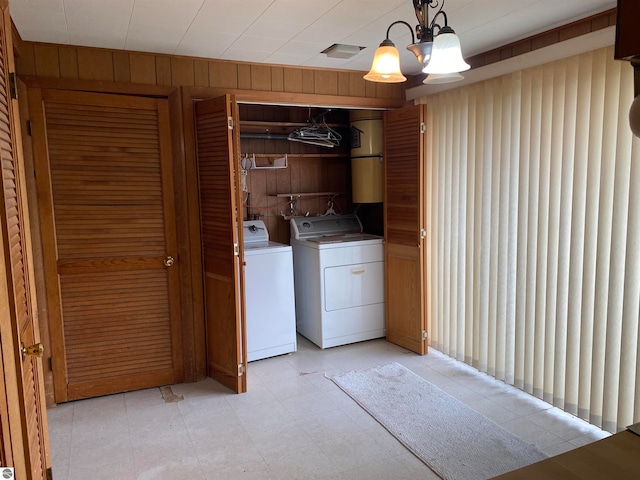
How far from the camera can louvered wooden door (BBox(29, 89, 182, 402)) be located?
298 cm

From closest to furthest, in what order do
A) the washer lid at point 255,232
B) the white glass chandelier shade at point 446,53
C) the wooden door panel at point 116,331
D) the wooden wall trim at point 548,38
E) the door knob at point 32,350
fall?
the door knob at point 32,350
the white glass chandelier shade at point 446,53
the wooden wall trim at point 548,38
the wooden door panel at point 116,331
the washer lid at point 255,232

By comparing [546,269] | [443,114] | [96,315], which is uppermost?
[443,114]

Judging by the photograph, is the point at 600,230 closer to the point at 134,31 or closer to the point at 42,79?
the point at 134,31

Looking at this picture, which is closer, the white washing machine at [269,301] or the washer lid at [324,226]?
the white washing machine at [269,301]

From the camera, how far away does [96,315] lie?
313 centimetres

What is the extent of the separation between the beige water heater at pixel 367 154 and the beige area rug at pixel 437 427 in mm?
1635

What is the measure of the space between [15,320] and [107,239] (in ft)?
5.97

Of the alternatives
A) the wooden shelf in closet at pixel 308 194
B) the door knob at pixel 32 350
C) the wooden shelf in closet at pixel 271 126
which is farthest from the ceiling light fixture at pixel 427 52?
the wooden shelf in closet at pixel 308 194

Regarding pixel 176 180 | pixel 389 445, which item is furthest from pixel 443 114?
pixel 389 445

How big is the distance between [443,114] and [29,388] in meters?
3.12

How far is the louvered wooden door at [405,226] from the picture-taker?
144 inches

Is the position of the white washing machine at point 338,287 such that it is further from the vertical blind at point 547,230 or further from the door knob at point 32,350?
the door knob at point 32,350

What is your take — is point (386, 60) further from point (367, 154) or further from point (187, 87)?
point (367, 154)

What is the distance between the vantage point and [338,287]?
4004 millimetres
